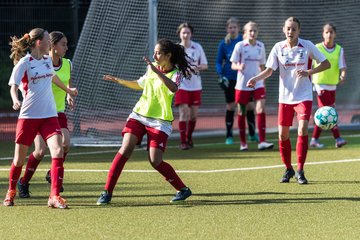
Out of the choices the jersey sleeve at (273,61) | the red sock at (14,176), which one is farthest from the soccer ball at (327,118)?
the red sock at (14,176)

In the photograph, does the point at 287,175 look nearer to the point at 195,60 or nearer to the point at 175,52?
the point at 175,52

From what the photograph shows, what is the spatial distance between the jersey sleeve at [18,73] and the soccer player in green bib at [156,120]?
3.94ft

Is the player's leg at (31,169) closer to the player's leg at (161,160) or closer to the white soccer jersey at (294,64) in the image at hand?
the player's leg at (161,160)

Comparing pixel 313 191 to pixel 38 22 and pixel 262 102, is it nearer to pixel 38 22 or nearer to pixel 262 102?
pixel 262 102

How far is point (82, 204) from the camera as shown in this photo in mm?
10133

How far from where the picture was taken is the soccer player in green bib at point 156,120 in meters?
10.1

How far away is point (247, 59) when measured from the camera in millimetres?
16047

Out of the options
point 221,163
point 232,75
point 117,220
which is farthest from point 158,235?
point 232,75

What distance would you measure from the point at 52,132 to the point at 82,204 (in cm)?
82

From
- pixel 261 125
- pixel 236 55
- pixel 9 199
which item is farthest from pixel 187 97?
pixel 9 199

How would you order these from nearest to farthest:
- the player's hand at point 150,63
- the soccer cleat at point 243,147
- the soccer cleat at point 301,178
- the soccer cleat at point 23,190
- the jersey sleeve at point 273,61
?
1. the player's hand at point 150,63
2. the soccer cleat at point 23,190
3. the soccer cleat at point 301,178
4. the jersey sleeve at point 273,61
5. the soccer cleat at point 243,147

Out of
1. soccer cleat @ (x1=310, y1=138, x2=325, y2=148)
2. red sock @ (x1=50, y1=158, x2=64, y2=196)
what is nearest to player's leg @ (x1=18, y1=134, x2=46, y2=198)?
red sock @ (x1=50, y1=158, x2=64, y2=196)

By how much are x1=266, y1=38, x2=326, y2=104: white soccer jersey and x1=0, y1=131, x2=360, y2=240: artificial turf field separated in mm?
1046

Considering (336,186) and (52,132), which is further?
(336,186)
